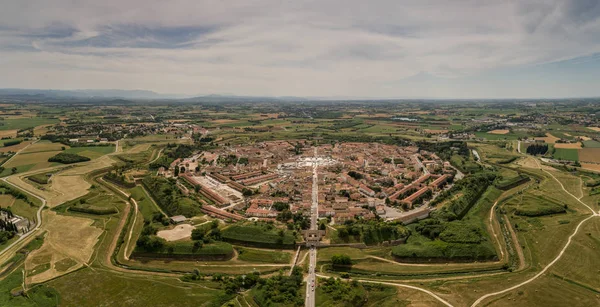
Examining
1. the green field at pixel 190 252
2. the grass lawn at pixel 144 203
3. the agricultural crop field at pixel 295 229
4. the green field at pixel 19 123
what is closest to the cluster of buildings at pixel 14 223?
the agricultural crop field at pixel 295 229

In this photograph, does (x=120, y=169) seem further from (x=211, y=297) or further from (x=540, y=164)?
(x=540, y=164)

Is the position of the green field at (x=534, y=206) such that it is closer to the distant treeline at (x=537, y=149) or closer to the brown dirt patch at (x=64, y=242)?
the distant treeline at (x=537, y=149)

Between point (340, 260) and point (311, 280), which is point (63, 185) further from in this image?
point (340, 260)

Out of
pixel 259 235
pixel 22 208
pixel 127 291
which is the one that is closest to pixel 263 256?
pixel 259 235

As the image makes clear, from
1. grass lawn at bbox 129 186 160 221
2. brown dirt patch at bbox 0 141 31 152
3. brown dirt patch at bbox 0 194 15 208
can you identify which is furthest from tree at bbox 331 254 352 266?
brown dirt patch at bbox 0 141 31 152

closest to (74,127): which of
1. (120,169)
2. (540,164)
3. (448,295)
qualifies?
(120,169)

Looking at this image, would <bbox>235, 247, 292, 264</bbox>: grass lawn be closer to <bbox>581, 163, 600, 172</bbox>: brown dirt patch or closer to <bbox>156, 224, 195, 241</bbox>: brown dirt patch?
<bbox>156, 224, 195, 241</bbox>: brown dirt patch
